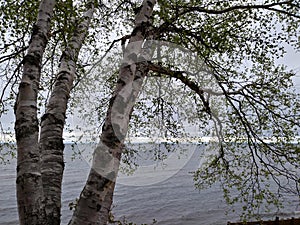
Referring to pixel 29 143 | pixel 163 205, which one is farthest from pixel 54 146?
pixel 163 205

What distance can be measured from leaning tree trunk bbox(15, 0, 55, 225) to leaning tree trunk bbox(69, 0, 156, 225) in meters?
0.35

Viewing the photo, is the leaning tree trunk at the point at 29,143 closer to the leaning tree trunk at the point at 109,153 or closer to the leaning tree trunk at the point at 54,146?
the leaning tree trunk at the point at 54,146

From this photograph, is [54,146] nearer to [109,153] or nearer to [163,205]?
[109,153]

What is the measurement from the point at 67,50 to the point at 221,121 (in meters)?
4.76

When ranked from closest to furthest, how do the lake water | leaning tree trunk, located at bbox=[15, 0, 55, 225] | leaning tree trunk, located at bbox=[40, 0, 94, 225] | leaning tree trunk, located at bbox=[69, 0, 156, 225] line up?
1. leaning tree trunk, located at bbox=[15, 0, 55, 225]
2. leaning tree trunk, located at bbox=[69, 0, 156, 225]
3. leaning tree trunk, located at bbox=[40, 0, 94, 225]
4. the lake water

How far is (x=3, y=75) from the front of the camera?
171 inches

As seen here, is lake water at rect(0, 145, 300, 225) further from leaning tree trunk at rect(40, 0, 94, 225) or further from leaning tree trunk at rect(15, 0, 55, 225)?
leaning tree trunk at rect(15, 0, 55, 225)

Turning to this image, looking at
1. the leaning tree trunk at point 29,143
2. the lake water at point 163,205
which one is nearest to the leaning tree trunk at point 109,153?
the leaning tree trunk at point 29,143

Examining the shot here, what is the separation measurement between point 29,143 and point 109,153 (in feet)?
2.29

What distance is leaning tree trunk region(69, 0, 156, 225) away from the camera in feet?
7.07

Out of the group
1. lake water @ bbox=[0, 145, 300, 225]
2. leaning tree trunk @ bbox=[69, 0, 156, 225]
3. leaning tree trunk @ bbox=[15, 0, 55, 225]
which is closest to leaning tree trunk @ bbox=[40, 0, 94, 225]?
leaning tree trunk @ bbox=[15, 0, 55, 225]

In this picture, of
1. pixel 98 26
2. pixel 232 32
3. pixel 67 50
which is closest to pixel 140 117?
pixel 98 26

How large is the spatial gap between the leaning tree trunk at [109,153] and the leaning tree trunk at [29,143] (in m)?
0.35

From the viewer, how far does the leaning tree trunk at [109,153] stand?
216 centimetres
